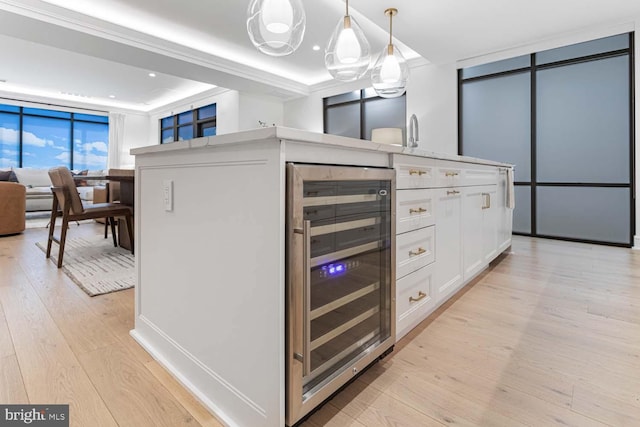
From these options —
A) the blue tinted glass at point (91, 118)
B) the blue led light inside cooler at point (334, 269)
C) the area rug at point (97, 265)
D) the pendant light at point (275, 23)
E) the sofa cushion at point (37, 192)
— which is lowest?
the area rug at point (97, 265)

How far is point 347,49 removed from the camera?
2.75 m

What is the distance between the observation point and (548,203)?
4281 mm

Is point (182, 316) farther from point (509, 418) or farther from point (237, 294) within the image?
point (509, 418)

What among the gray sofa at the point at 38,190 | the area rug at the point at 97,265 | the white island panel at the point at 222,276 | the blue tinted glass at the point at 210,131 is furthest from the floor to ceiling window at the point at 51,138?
the white island panel at the point at 222,276

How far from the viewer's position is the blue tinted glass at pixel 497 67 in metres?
4.42

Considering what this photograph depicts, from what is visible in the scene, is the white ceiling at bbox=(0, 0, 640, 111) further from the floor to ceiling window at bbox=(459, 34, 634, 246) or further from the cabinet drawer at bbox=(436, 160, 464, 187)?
the cabinet drawer at bbox=(436, 160, 464, 187)

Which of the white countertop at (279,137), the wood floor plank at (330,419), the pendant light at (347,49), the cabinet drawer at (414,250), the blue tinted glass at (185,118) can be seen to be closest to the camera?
the white countertop at (279,137)

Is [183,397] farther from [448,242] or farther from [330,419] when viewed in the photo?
[448,242]

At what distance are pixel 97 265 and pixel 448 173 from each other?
2.86 m

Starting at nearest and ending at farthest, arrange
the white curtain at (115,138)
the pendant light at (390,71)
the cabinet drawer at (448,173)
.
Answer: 1. the cabinet drawer at (448,173)
2. the pendant light at (390,71)
3. the white curtain at (115,138)

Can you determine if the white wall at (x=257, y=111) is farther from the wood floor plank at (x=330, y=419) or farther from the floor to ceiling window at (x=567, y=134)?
the wood floor plank at (x=330, y=419)

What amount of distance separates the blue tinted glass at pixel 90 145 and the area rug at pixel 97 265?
586cm

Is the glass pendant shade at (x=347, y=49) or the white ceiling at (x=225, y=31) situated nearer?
the glass pendant shade at (x=347, y=49)

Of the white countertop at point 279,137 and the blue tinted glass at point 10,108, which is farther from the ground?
the blue tinted glass at point 10,108
